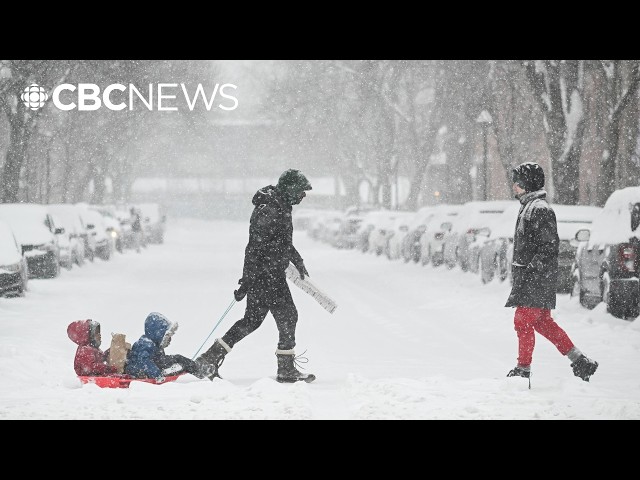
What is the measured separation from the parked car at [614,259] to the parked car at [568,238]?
1.28 metres

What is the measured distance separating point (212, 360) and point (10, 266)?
355 inches

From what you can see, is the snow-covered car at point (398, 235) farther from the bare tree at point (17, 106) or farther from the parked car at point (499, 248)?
the bare tree at point (17, 106)

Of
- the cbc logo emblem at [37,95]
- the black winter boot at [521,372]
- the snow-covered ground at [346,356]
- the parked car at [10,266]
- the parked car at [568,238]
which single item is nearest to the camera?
the snow-covered ground at [346,356]

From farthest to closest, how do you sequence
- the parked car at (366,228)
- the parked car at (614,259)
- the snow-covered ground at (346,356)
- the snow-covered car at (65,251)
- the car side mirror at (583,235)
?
the parked car at (366,228) < the snow-covered car at (65,251) < the car side mirror at (583,235) < the parked car at (614,259) < the snow-covered ground at (346,356)

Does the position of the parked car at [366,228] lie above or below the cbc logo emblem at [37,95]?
below

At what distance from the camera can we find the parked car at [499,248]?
1914cm

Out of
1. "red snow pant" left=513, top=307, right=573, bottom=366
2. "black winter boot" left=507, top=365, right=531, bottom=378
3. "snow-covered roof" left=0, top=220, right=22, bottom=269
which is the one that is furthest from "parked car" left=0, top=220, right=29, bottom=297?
"red snow pant" left=513, top=307, right=573, bottom=366

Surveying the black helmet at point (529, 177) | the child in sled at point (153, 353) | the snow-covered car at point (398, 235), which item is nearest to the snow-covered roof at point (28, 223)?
the snow-covered car at point (398, 235)

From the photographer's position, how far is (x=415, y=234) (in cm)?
2794

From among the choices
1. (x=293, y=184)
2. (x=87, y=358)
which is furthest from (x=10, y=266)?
(x=293, y=184)

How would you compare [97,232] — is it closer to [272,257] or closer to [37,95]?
[37,95]

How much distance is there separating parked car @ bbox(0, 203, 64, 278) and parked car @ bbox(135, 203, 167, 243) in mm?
17047

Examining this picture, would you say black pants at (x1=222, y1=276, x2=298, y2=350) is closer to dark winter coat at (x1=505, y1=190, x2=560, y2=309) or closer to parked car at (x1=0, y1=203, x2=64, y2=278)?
dark winter coat at (x1=505, y1=190, x2=560, y2=309)
